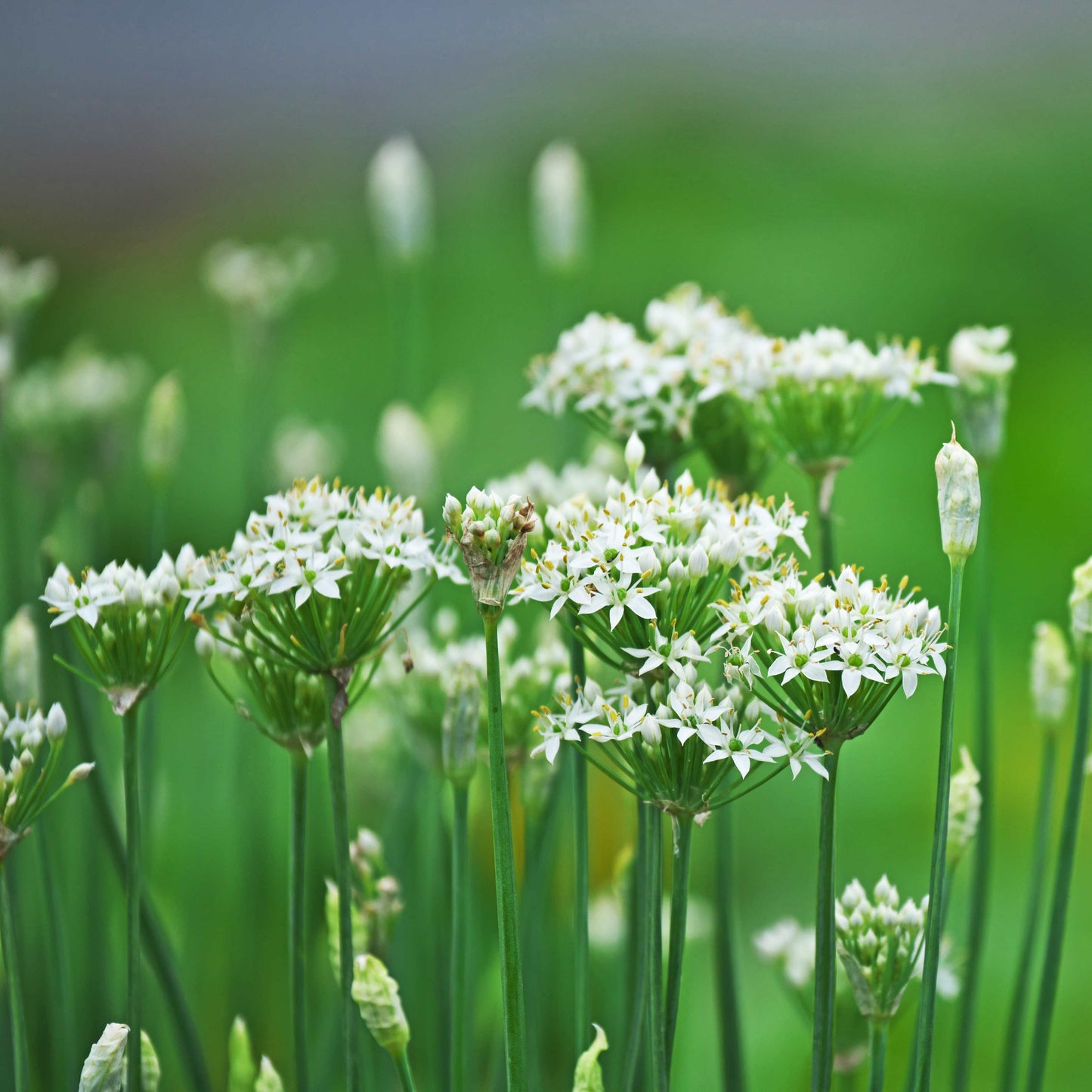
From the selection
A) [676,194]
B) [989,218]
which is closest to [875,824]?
[989,218]

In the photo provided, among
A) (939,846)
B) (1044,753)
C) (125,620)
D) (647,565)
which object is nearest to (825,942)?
(939,846)

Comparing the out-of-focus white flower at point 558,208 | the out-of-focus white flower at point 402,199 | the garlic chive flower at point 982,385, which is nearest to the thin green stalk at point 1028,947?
the garlic chive flower at point 982,385

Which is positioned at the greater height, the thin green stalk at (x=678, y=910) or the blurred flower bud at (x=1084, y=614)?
the blurred flower bud at (x=1084, y=614)

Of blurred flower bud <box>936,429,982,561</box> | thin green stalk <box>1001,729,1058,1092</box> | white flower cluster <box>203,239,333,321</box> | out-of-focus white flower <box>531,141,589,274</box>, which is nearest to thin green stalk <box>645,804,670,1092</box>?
blurred flower bud <box>936,429,982,561</box>

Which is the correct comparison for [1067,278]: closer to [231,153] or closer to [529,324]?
[529,324]

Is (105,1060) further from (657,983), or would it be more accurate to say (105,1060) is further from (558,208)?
(558,208)

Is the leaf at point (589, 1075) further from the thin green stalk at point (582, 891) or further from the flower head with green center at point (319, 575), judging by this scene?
the flower head with green center at point (319, 575)
